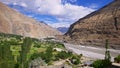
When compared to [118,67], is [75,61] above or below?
below

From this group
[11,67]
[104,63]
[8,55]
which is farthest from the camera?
[8,55]

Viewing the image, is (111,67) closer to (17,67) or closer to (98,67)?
(98,67)

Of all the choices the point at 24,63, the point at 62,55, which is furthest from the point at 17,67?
the point at 62,55

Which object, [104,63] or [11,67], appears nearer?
[104,63]

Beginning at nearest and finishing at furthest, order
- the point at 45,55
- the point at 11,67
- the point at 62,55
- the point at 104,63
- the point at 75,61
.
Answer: the point at 104,63, the point at 11,67, the point at 75,61, the point at 45,55, the point at 62,55

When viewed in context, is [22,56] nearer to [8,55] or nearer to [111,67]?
[8,55]

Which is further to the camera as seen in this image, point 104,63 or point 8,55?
point 8,55

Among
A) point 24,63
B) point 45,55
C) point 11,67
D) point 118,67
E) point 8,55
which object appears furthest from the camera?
point 45,55

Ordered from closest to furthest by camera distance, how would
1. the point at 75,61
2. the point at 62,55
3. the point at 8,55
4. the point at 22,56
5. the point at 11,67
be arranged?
the point at 11,67, the point at 8,55, the point at 22,56, the point at 75,61, the point at 62,55

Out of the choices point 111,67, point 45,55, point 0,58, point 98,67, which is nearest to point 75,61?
point 45,55
